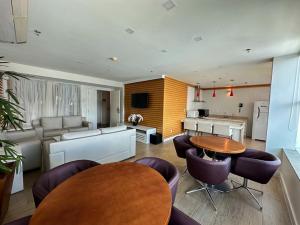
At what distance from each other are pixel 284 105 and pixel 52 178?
4218mm

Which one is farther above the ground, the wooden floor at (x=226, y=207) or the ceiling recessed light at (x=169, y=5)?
the ceiling recessed light at (x=169, y=5)

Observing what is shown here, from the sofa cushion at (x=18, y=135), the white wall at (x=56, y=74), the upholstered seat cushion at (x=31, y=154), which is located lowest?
the upholstered seat cushion at (x=31, y=154)

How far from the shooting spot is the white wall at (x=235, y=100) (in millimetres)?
6770

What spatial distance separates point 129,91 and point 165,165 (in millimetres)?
5534

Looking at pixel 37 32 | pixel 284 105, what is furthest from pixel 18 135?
pixel 284 105

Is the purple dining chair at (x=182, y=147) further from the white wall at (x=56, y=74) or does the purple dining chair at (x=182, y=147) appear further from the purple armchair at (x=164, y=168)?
the white wall at (x=56, y=74)

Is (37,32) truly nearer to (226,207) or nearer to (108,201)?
(108,201)

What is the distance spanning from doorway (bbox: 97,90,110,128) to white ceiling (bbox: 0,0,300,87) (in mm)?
4719

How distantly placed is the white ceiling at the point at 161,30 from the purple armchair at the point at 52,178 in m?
1.89

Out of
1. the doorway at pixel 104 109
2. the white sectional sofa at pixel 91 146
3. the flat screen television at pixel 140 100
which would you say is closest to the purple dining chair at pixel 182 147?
the white sectional sofa at pixel 91 146

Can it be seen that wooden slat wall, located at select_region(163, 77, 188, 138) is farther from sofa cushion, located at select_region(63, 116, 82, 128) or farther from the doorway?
the doorway

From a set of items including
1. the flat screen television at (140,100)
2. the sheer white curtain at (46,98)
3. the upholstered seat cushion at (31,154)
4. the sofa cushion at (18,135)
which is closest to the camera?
the upholstered seat cushion at (31,154)

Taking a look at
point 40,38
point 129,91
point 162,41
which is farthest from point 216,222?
point 129,91

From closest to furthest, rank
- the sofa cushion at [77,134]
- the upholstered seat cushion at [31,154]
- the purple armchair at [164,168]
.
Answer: the purple armchair at [164,168], the sofa cushion at [77,134], the upholstered seat cushion at [31,154]
